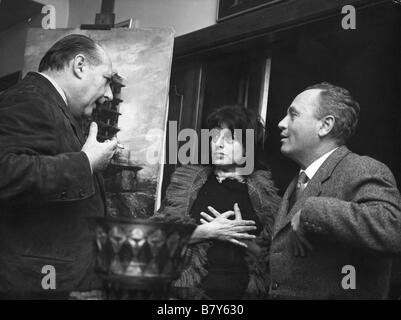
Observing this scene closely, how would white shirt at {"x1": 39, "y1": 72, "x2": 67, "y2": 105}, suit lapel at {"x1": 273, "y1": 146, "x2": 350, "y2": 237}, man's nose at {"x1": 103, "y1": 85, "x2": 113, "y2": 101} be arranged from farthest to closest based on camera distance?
1. man's nose at {"x1": 103, "y1": 85, "x2": 113, "y2": 101}
2. white shirt at {"x1": 39, "y1": 72, "x2": 67, "y2": 105}
3. suit lapel at {"x1": 273, "y1": 146, "x2": 350, "y2": 237}

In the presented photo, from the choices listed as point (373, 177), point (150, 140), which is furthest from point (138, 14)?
point (373, 177)

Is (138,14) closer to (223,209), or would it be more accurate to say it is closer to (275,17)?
(275,17)

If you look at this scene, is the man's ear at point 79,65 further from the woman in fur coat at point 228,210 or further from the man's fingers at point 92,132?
the woman in fur coat at point 228,210

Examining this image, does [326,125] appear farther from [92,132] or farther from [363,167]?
[92,132]

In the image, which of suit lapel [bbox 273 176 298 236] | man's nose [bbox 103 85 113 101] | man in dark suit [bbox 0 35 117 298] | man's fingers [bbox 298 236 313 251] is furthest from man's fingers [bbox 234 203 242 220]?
man's nose [bbox 103 85 113 101]

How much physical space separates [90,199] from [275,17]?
671mm

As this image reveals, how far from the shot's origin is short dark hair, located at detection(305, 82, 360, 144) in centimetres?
99

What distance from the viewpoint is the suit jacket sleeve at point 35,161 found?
896 mm

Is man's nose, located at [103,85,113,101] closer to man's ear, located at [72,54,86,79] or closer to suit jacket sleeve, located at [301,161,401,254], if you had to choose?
man's ear, located at [72,54,86,79]

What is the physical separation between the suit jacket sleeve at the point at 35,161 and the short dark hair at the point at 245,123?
15.7 inches

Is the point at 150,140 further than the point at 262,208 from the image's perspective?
Yes

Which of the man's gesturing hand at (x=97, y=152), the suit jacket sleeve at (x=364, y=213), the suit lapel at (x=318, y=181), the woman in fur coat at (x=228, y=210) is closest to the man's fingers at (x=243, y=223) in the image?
the woman in fur coat at (x=228, y=210)
